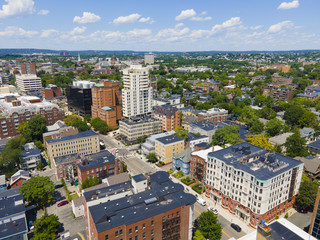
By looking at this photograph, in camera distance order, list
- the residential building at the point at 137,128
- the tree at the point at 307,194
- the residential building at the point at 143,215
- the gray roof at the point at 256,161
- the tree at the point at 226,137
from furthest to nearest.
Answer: the residential building at the point at 137,128, the tree at the point at 226,137, the tree at the point at 307,194, the gray roof at the point at 256,161, the residential building at the point at 143,215

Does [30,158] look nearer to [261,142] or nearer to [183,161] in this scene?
[183,161]

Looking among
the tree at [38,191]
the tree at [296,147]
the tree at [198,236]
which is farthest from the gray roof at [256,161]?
the tree at [38,191]

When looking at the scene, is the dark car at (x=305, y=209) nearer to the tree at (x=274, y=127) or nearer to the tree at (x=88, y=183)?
the tree at (x=274, y=127)

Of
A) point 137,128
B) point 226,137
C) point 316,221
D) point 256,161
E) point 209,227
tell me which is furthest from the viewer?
point 137,128

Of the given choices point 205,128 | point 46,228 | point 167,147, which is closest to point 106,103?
point 167,147

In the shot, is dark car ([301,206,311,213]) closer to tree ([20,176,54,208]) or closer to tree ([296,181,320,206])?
tree ([296,181,320,206])

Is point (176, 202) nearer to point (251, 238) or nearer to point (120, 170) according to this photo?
point (251, 238)

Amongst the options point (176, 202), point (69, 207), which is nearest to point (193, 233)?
point (176, 202)
